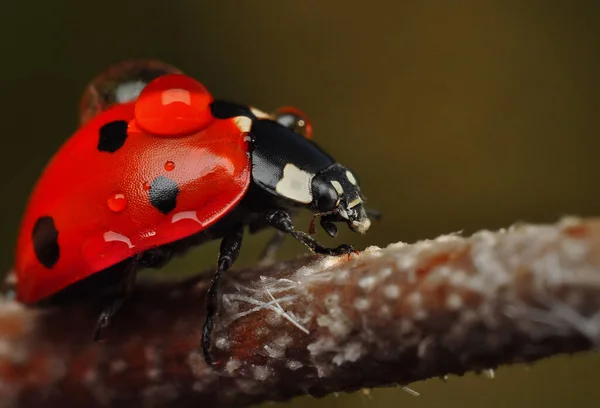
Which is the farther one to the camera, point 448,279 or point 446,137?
point 446,137

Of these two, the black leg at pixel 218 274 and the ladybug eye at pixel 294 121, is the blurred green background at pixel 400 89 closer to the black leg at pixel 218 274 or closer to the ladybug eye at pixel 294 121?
the ladybug eye at pixel 294 121

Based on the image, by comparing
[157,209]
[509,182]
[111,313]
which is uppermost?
[157,209]

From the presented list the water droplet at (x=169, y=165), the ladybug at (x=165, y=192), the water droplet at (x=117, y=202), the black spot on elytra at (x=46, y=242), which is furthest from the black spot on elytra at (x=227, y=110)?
the black spot on elytra at (x=46, y=242)

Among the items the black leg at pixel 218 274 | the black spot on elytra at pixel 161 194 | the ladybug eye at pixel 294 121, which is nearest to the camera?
the black leg at pixel 218 274

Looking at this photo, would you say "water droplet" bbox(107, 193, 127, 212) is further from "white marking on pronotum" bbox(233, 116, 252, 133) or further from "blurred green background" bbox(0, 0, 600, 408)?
"blurred green background" bbox(0, 0, 600, 408)

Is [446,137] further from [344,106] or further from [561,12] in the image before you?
[561,12]

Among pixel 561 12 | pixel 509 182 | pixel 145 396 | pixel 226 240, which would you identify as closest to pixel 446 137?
pixel 509 182

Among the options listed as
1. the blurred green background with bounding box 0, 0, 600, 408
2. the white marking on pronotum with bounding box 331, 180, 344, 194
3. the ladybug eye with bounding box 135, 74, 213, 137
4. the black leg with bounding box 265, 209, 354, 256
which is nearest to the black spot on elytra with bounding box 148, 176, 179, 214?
the ladybug eye with bounding box 135, 74, 213, 137
